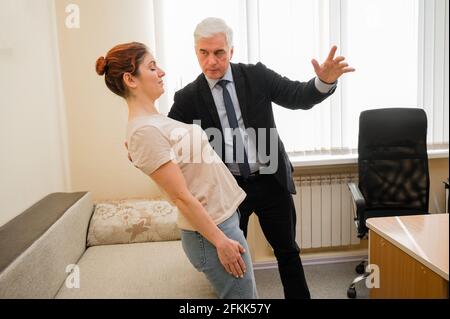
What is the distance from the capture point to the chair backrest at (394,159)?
2.09 metres

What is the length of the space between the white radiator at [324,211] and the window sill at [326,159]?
109 millimetres

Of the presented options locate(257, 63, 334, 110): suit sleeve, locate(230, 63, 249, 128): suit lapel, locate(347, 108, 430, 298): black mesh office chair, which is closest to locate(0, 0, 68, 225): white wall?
locate(230, 63, 249, 128): suit lapel

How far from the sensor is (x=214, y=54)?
1.27 metres

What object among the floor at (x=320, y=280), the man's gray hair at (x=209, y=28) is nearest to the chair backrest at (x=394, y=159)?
the floor at (x=320, y=280)

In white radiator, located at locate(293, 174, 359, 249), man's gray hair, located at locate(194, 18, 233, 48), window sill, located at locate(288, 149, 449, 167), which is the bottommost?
white radiator, located at locate(293, 174, 359, 249)

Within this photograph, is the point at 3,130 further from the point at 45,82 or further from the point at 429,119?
the point at 429,119

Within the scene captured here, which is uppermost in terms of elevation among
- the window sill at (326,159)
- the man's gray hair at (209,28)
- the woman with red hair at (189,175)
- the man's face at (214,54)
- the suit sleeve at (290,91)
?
the man's gray hair at (209,28)

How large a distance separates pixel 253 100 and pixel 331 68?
33 centimetres

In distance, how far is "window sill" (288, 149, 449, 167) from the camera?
7.31 feet

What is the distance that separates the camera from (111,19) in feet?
6.85

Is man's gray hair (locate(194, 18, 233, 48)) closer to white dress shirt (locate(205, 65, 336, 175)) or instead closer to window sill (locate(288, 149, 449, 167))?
white dress shirt (locate(205, 65, 336, 175))

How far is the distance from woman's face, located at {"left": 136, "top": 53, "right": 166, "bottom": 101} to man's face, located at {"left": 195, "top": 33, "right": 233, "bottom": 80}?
1.23 feet

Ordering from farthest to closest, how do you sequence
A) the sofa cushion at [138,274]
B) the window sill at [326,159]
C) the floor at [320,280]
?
1. the window sill at [326,159]
2. the floor at [320,280]
3. the sofa cushion at [138,274]

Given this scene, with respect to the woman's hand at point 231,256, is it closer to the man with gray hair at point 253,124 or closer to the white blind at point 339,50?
the man with gray hair at point 253,124
